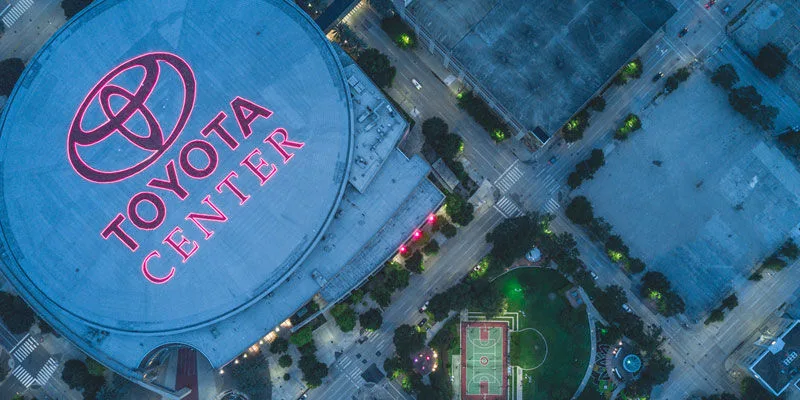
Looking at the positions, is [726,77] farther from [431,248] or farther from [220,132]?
[220,132]

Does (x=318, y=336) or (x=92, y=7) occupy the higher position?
(x=92, y=7)

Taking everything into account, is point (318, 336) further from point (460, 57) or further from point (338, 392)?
point (460, 57)

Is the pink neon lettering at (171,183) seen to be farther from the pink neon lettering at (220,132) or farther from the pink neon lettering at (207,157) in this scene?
the pink neon lettering at (220,132)

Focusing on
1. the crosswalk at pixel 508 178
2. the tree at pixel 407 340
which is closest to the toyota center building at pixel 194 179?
the tree at pixel 407 340

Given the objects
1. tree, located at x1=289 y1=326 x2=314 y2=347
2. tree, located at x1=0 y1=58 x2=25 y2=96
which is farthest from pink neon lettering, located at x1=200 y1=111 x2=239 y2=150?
tree, located at x1=0 y1=58 x2=25 y2=96

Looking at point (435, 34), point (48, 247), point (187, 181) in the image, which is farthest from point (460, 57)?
point (48, 247)

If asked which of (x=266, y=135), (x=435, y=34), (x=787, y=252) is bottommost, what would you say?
(x=266, y=135)

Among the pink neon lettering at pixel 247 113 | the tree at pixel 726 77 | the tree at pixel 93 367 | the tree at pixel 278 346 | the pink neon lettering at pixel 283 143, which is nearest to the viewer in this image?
the pink neon lettering at pixel 283 143
